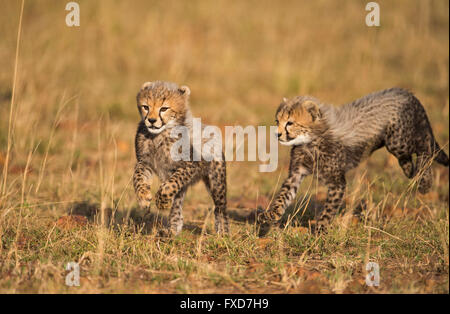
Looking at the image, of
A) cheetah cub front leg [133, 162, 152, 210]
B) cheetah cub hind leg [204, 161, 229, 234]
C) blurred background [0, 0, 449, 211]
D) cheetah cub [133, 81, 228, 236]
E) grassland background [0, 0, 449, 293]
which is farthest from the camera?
blurred background [0, 0, 449, 211]

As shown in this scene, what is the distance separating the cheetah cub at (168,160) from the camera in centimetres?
415

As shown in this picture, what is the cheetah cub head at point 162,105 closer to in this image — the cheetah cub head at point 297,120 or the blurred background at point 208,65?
the cheetah cub head at point 297,120

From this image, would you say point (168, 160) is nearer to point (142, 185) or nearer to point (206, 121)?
point (142, 185)

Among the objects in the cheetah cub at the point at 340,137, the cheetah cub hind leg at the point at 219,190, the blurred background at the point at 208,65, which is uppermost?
the blurred background at the point at 208,65

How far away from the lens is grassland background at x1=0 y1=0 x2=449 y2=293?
3467 millimetres

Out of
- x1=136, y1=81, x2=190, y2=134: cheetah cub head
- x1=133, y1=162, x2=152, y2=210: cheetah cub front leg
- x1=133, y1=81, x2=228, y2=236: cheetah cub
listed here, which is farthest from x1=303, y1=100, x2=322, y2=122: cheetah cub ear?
x1=133, y1=162, x2=152, y2=210: cheetah cub front leg

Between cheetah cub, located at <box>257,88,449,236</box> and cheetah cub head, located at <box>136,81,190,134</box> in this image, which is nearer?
cheetah cub head, located at <box>136,81,190,134</box>

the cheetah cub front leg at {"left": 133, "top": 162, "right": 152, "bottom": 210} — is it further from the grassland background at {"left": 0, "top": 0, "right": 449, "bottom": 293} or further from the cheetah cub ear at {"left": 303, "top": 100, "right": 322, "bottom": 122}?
the cheetah cub ear at {"left": 303, "top": 100, "right": 322, "bottom": 122}

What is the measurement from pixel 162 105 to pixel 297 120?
1058mm

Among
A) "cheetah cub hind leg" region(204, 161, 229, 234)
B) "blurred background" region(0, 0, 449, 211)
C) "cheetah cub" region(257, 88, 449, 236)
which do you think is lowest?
"cheetah cub hind leg" region(204, 161, 229, 234)

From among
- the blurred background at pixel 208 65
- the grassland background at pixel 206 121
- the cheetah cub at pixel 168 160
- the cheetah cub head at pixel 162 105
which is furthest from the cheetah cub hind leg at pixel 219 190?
the blurred background at pixel 208 65

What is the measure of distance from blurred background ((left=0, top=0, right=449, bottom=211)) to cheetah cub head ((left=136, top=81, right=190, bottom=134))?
4.58 ft

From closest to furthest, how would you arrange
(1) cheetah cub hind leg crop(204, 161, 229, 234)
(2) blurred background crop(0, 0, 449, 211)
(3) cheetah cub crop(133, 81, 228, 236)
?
(3) cheetah cub crop(133, 81, 228, 236), (1) cheetah cub hind leg crop(204, 161, 229, 234), (2) blurred background crop(0, 0, 449, 211)

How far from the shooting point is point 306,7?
41.5 feet
